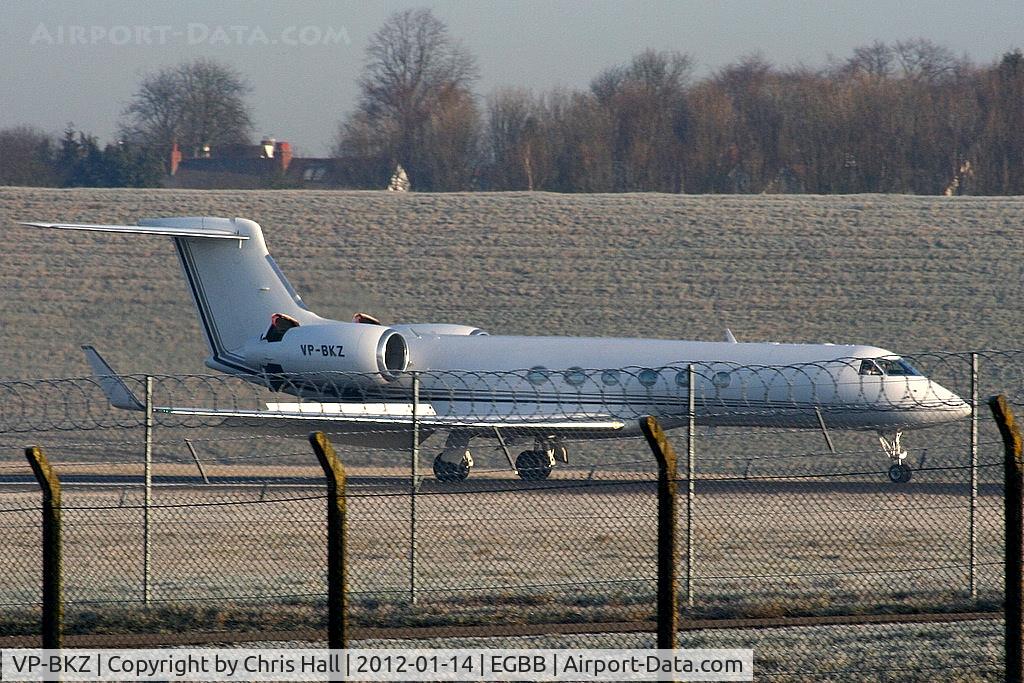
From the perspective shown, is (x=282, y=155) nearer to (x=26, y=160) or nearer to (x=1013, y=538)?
(x=26, y=160)

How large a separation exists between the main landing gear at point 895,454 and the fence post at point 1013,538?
1229 cm

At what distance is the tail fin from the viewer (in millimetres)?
26844

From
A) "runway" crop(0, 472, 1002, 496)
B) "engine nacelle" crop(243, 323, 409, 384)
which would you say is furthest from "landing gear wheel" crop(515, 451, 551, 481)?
"engine nacelle" crop(243, 323, 409, 384)

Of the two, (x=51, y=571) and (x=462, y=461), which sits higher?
(x=51, y=571)

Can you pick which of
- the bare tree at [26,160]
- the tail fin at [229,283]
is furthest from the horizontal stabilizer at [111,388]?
the bare tree at [26,160]

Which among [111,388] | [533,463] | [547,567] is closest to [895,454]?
[533,463]

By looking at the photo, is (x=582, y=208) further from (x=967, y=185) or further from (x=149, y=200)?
(x=967, y=185)

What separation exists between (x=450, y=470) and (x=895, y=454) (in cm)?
676

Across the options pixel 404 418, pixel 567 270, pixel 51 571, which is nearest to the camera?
pixel 51 571

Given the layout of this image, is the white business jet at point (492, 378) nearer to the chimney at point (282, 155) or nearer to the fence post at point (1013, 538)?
the fence post at point (1013, 538)

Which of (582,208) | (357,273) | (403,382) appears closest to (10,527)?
(403,382)

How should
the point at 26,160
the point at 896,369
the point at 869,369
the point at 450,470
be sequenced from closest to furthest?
the point at 869,369
the point at 896,369
the point at 450,470
the point at 26,160
